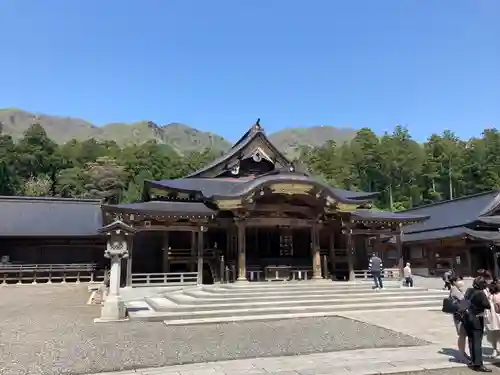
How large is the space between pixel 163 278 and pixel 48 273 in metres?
9.91

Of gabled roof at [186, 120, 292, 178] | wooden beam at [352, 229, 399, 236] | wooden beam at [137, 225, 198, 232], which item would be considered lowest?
wooden beam at [352, 229, 399, 236]

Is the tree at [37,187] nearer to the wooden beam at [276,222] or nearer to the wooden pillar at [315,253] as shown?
the wooden beam at [276,222]

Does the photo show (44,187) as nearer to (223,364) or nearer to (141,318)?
(141,318)

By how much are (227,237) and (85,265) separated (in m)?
9.97

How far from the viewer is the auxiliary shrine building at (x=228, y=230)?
62.3 feet

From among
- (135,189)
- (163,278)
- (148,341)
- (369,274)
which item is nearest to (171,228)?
(163,278)

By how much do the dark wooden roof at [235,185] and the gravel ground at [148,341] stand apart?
7.72m

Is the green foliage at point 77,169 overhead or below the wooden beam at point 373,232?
overhead

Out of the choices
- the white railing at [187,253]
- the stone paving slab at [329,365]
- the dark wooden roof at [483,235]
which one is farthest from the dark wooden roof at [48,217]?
the dark wooden roof at [483,235]

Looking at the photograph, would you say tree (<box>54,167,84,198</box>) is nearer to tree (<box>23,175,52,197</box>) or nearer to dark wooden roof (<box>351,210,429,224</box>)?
tree (<box>23,175,52,197</box>)

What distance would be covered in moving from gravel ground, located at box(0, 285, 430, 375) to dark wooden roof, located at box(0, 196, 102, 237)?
13448mm

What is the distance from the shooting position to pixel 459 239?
2711 centimetres

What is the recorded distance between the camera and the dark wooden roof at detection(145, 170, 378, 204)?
60.8 feet

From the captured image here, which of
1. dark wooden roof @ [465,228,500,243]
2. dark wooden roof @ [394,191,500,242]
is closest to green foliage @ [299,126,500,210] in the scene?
dark wooden roof @ [394,191,500,242]
